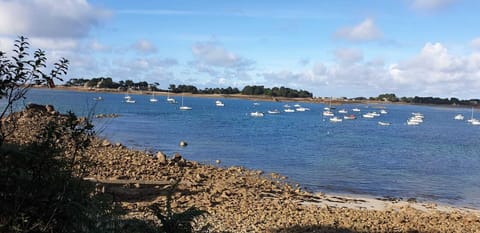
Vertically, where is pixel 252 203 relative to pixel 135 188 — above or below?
below

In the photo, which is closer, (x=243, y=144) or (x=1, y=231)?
(x=1, y=231)

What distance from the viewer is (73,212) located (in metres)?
4.41

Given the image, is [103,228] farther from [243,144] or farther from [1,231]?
[243,144]

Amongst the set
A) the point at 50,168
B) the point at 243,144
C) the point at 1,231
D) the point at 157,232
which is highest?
the point at 50,168

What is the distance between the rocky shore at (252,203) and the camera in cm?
1252

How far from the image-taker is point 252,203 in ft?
52.4

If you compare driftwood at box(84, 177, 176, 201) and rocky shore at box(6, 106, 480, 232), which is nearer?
rocky shore at box(6, 106, 480, 232)

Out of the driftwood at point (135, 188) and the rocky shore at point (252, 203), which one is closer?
the rocky shore at point (252, 203)

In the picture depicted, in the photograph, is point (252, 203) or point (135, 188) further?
point (135, 188)

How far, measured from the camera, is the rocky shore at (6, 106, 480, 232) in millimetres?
12523

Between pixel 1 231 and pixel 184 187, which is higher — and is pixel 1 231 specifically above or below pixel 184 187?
above

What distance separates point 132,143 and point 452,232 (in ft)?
95.4

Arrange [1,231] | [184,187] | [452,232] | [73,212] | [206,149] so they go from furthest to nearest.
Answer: [206,149] → [184,187] → [452,232] → [73,212] → [1,231]

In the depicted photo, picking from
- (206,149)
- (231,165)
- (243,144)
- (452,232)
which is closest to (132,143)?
(206,149)
